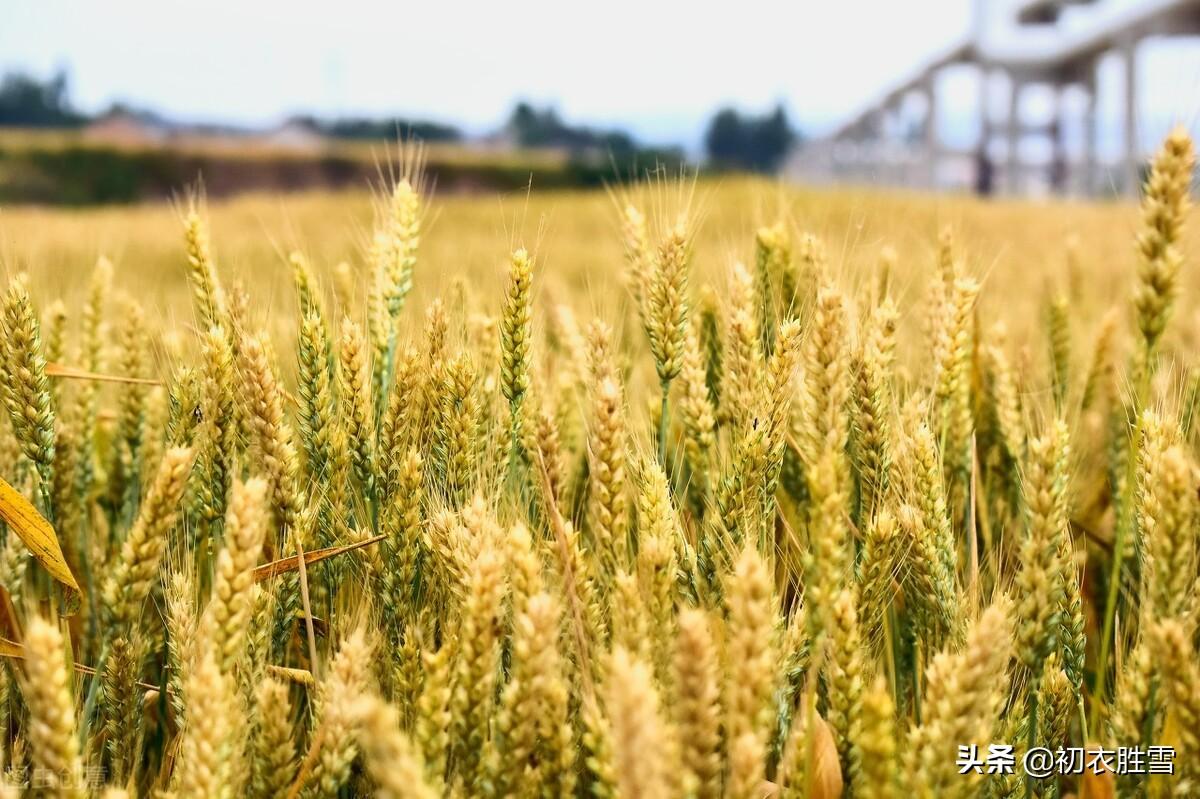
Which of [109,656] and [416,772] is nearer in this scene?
[416,772]

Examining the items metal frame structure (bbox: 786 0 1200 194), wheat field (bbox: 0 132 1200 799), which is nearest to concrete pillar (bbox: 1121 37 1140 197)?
metal frame structure (bbox: 786 0 1200 194)

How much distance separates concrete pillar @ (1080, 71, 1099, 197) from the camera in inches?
800

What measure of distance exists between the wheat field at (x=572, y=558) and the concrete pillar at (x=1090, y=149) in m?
20.8

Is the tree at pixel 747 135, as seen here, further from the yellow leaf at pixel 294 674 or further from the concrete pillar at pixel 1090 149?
the yellow leaf at pixel 294 674

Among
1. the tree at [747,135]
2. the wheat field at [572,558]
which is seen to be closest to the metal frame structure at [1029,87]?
the wheat field at [572,558]

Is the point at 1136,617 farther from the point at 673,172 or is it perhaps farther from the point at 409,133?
the point at 409,133

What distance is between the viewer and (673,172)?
64.5 inches

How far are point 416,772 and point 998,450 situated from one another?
1.23 meters

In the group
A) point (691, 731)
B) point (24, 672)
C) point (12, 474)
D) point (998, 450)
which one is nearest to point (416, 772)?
point (691, 731)

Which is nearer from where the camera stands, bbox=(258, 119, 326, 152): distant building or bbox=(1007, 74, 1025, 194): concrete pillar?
bbox=(1007, 74, 1025, 194): concrete pillar

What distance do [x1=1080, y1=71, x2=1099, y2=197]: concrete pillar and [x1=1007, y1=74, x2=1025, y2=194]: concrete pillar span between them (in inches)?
84.2

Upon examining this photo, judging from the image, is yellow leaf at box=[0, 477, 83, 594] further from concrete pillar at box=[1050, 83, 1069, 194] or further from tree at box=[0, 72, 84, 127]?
tree at box=[0, 72, 84, 127]

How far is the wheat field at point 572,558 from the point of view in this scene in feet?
2.58

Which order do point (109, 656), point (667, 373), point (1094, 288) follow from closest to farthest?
point (109, 656)
point (667, 373)
point (1094, 288)
